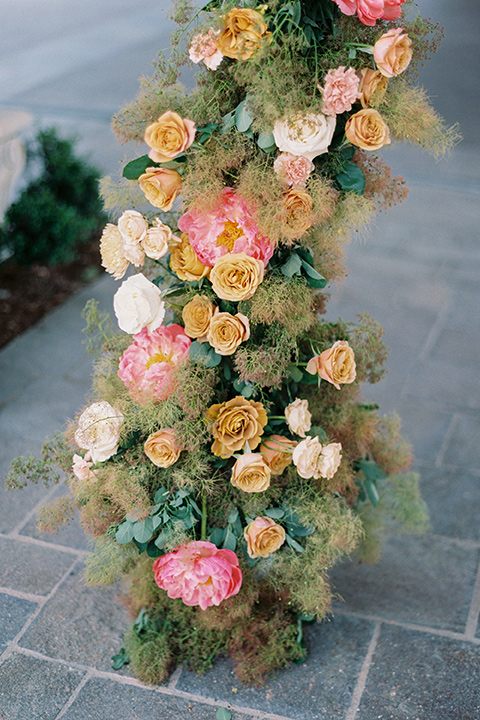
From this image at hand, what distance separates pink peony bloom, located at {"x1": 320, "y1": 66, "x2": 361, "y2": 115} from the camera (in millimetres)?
1483

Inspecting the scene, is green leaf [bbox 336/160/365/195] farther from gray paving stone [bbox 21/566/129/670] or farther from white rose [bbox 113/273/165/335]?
gray paving stone [bbox 21/566/129/670]

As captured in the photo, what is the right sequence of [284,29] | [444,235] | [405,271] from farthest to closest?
[444,235] < [405,271] < [284,29]

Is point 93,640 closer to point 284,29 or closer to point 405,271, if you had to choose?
point 284,29

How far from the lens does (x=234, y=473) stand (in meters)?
1.77

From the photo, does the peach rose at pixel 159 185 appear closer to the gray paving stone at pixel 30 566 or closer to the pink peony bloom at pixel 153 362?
the pink peony bloom at pixel 153 362

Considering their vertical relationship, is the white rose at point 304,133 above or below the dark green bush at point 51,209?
above

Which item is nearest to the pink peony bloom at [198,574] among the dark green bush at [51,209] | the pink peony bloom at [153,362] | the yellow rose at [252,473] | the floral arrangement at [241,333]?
the floral arrangement at [241,333]

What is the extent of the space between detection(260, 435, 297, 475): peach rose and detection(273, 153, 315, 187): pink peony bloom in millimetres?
640

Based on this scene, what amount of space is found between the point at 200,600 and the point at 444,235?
153 inches

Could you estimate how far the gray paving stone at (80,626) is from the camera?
6.86ft

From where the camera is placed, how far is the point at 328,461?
1.82 m

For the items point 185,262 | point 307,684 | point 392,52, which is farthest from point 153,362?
point 307,684

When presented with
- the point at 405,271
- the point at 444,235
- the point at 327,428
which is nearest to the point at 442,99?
the point at 444,235

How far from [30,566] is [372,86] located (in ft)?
5.96
